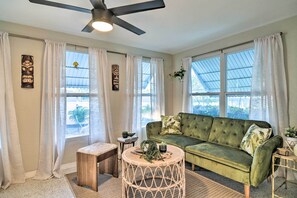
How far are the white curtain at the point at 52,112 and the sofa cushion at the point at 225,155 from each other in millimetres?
2190

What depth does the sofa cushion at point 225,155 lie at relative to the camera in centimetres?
218

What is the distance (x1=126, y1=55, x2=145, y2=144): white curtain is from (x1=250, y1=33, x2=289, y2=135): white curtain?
224 centimetres

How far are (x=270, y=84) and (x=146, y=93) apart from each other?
8.03ft

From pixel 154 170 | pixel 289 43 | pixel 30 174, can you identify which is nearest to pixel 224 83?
pixel 289 43

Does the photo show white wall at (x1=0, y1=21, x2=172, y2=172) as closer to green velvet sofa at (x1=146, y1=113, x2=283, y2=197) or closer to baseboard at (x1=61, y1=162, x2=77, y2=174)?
baseboard at (x1=61, y1=162, x2=77, y2=174)

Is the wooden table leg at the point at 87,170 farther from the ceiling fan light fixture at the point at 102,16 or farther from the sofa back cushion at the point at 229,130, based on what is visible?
the sofa back cushion at the point at 229,130

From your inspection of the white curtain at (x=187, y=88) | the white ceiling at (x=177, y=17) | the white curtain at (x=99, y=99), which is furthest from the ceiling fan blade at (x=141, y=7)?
the white curtain at (x=187, y=88)

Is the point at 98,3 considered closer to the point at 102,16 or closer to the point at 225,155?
the point at 102,16

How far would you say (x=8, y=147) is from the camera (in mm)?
2555

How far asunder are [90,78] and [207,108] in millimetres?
2602

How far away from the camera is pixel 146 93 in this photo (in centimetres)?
415

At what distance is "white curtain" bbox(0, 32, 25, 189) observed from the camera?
2.48m

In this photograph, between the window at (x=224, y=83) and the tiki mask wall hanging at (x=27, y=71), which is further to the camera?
the window at (x=224, y=83)

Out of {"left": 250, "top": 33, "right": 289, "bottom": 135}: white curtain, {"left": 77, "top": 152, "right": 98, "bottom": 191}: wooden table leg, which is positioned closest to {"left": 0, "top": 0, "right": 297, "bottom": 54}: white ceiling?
{"left": 250, "top": 33, "right": 289, "bottom": 135}: white curtain
